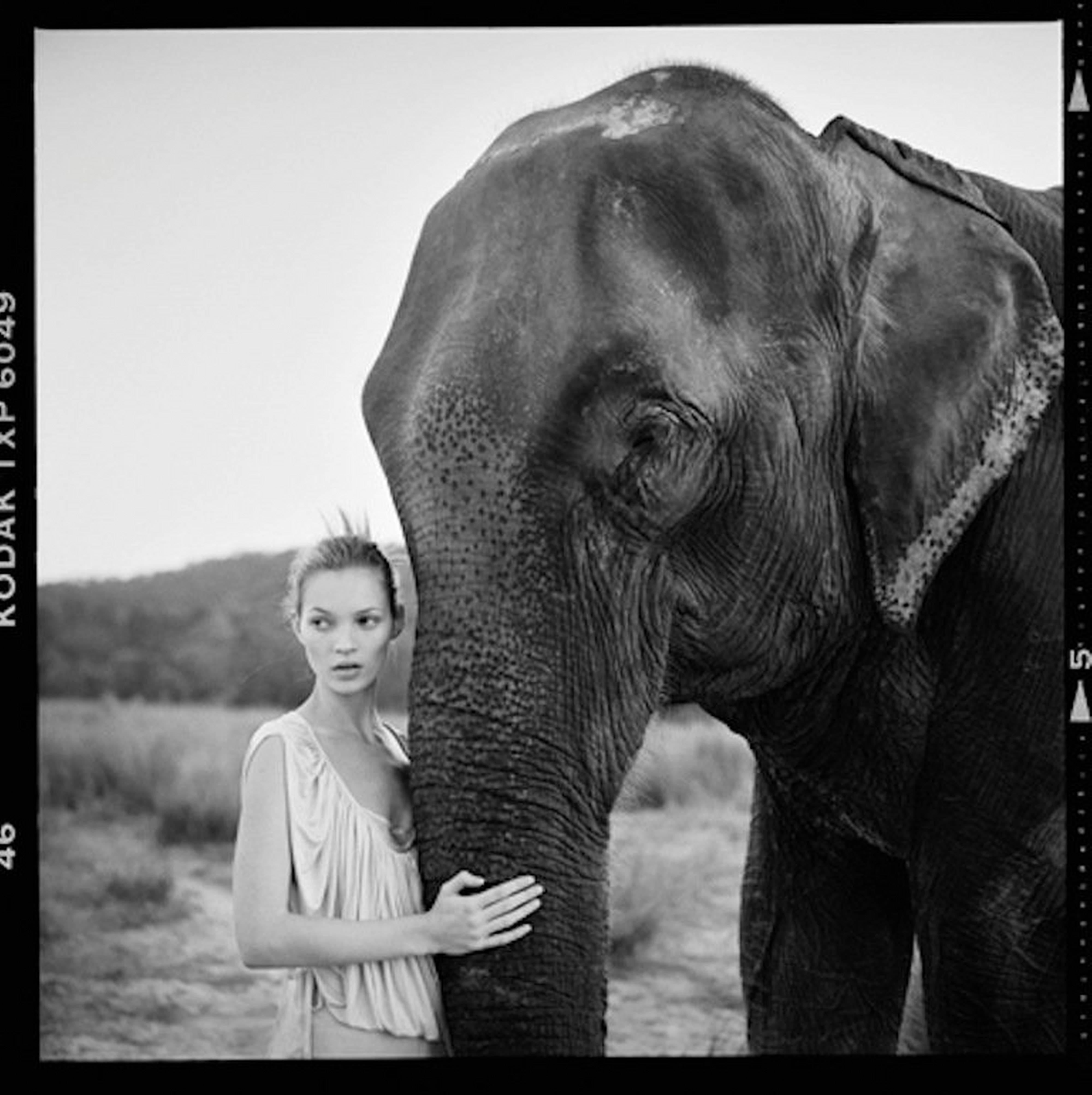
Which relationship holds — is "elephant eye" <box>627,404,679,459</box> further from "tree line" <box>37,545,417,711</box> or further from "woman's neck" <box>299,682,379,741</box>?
"tree line" <box>37,545,417,711</box>

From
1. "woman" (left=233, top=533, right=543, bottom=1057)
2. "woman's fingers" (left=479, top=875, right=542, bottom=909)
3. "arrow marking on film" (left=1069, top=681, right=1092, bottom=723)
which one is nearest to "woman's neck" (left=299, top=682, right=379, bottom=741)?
"woman" (left=233, top=533, right=543, bottom=1057)

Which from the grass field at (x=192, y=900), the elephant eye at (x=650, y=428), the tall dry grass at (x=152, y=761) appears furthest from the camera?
the tall dry grass at (x=152, y=761)

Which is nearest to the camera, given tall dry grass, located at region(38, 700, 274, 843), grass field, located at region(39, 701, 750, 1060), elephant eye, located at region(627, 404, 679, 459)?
elephant eye, located at region(627, 404, 679, 459)

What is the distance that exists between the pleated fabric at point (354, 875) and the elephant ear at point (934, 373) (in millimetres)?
681

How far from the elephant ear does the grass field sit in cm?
117

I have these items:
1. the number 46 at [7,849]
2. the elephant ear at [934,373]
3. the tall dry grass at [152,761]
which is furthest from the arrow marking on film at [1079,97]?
the tall dry grass at [152,761]

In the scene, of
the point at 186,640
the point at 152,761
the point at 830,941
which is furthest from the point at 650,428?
the point at 186,640

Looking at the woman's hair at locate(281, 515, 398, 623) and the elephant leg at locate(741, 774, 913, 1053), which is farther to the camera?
the elephant leg at locate(741, 774, 913, 1053)

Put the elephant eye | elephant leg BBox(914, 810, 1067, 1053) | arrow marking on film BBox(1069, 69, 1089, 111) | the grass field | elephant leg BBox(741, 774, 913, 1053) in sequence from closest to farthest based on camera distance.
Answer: the elephant eye < elephant leg BBox(914, 810, 1067, 1053) < arrow marking on film BBox(1069, 69, 1089, 111) < elephant leg BBox(741, 774, 913, 1053) < the grass field

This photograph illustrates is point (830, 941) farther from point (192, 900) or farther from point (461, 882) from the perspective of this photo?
point (192, 900)

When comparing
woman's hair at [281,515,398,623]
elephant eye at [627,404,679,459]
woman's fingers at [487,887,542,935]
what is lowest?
woman's fingers at [487,887,542,935]

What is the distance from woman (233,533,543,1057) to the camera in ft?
8.63

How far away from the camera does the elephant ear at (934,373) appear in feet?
8.86

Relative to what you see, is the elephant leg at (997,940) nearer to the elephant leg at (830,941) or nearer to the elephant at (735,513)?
the elephant at (735,513)
